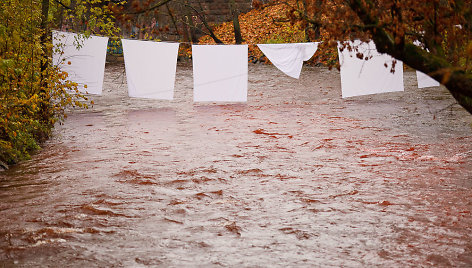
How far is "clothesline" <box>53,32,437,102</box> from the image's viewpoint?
1570cm

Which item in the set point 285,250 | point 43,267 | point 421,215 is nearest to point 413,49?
point 285,250

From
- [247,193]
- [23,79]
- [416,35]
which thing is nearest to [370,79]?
[247,193]

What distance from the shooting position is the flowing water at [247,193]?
6250mm

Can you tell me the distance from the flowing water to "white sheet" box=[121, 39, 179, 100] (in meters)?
Result: 1.02

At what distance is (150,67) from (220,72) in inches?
70.0

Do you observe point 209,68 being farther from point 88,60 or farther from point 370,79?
point 370,79

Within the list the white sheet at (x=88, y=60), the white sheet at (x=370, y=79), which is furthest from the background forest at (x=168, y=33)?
the white sheet at (x=370, y=79)

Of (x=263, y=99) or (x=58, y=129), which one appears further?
(x=263, y=99)

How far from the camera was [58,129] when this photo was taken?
1412 centimetres

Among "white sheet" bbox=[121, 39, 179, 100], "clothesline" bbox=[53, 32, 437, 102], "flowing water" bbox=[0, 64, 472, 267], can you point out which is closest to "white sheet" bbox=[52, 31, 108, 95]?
"clothesline" bbox=[53, 32, 437, 102]

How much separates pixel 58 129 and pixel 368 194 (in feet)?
26.9

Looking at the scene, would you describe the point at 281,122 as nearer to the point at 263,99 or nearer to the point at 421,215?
the point at 263,99

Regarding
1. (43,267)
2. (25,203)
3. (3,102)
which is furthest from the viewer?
(3,102)

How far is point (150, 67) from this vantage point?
16.1 metres
